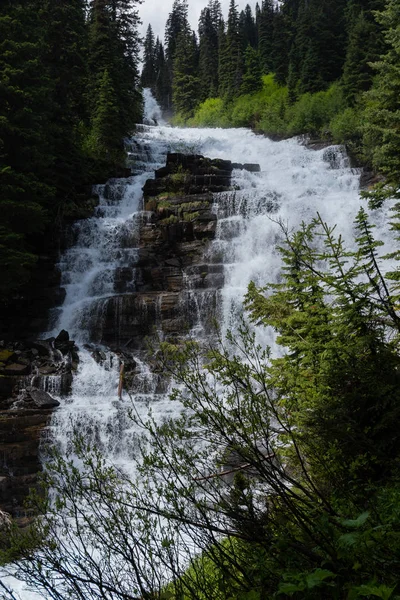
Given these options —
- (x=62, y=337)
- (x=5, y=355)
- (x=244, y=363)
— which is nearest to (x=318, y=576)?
(x=244, y=363)

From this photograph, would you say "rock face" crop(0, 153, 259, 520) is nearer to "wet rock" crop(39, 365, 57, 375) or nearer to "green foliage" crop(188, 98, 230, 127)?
"wet rock" crop(39, 365, 57, 375)

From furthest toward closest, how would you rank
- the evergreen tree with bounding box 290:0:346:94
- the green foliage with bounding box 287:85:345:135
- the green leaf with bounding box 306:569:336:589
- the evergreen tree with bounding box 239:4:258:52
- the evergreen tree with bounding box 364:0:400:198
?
the evergreen tree with bounding box 239:4:258:52 → the evergreen tree with bounding box 290:0:346:94 → the green foliage with bounding box 287:85:345:135 → the evergreen tree with bounding box 364:0:400:198 → the green leaf with bounding box 306:569:336:589

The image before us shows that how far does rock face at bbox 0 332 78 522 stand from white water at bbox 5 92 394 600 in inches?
20.5

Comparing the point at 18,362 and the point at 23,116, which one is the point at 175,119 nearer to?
the point at 23,116

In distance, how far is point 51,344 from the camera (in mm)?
16500

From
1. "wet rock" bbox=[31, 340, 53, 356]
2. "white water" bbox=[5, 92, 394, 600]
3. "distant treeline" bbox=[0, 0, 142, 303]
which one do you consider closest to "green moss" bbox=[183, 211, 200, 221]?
"white water" bbox=[5, 92, 394, 600]

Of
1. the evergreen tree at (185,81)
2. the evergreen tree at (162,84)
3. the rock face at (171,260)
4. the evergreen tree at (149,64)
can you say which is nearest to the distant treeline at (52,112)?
the rock face at (171,260)

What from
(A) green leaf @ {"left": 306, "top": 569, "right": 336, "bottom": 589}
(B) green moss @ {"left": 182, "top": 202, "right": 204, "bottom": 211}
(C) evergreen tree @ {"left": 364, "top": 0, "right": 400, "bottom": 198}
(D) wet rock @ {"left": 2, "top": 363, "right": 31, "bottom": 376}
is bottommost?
(D) wet rock @ {"left": 2, "top": 363, "right": 31, "bottom": 376}

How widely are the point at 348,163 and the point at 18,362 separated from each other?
68.1 feet

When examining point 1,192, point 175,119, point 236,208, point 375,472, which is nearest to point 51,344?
point 1,192

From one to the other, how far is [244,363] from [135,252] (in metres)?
13.8

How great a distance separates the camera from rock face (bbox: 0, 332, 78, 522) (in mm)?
11047

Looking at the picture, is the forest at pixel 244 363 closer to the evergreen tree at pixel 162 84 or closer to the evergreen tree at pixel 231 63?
the evergreen tree at pixel 231 63

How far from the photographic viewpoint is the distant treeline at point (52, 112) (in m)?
17.0
